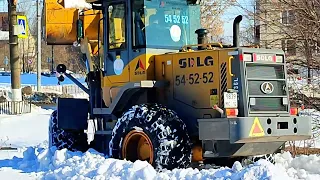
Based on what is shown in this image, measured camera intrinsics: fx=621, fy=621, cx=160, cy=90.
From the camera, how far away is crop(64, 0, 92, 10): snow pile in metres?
12.1

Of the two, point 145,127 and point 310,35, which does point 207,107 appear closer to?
point 145,127

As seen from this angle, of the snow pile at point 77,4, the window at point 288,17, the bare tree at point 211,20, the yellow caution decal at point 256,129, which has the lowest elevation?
the yellow caution decal at point 256,129

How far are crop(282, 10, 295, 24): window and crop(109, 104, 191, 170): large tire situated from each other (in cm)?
505

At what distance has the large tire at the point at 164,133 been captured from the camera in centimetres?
925

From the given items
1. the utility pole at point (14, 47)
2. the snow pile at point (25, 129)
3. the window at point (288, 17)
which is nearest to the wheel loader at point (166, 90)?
the window at point (288, 17)

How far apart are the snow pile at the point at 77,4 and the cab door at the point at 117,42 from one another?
4.12 feet

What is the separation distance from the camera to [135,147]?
1017 centimetres

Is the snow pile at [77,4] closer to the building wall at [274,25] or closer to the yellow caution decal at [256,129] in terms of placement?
the building wall at [274,25]

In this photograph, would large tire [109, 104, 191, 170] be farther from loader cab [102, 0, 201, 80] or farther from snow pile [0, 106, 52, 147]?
snow pile [0, 106, 52, 147]

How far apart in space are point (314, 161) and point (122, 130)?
3073mm

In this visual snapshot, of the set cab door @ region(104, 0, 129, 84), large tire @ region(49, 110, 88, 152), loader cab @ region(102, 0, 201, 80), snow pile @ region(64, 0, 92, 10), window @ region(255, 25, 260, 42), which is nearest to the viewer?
loader cab @ region(102, 0, 201, 80)

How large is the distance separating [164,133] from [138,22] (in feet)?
7.47

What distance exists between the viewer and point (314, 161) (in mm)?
9758

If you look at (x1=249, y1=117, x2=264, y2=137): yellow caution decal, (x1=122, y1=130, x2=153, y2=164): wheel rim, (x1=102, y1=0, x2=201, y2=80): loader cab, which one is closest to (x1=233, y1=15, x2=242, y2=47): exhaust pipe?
(x1=249, y1=117, x2=264, y2=137): yellow caution decal
